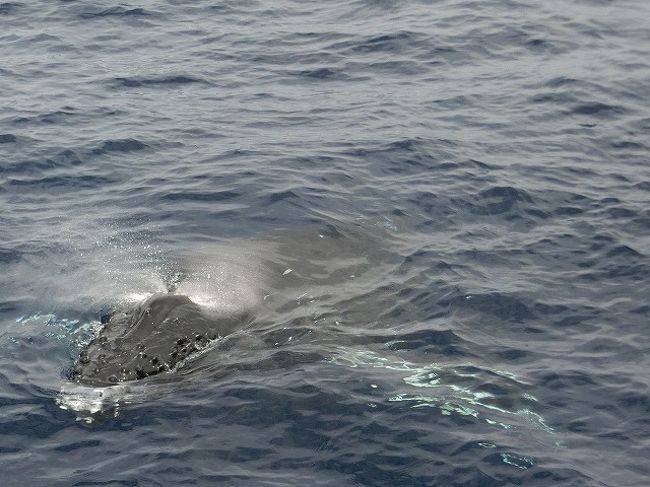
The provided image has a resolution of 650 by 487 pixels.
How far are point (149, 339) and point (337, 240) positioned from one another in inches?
220

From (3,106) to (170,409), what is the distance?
52.3ft

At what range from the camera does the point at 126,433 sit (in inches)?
523

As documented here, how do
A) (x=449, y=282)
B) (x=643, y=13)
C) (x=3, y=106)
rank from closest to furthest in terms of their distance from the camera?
(x=449, y=282), (x=3, y=106), (x=643, y=13)

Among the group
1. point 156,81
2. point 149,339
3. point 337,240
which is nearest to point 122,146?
point 156,81

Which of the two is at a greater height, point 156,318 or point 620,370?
point 156,318

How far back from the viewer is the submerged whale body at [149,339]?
13812 millimetres

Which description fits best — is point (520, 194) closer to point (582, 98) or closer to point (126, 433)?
point (582, 98)

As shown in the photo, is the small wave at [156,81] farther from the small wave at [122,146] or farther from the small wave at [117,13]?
the small wave at [117,13]

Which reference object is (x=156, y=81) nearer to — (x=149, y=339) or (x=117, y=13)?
(x=117, y=13)

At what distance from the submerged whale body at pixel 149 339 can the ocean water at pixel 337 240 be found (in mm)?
215

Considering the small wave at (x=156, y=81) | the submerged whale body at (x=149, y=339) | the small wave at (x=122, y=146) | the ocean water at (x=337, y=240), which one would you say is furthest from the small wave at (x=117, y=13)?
the submerged whale body at (x=149, y=339)

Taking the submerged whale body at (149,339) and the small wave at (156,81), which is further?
the small wave at (156,81)

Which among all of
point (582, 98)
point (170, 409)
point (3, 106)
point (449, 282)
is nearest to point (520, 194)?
point (449, 282)

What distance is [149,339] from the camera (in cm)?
1427
